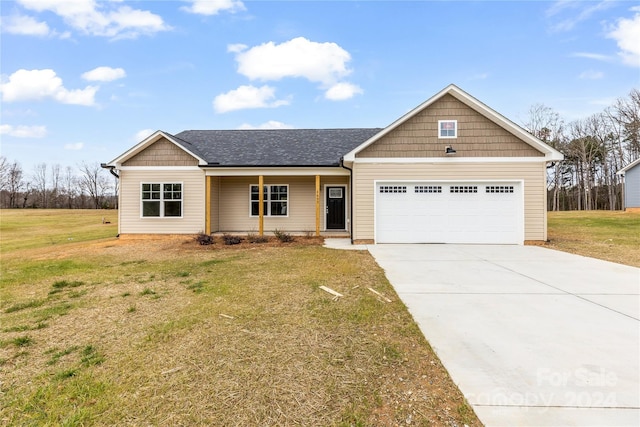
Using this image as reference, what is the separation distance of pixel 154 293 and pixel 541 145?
12.5 metres

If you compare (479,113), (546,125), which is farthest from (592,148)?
(479,113)

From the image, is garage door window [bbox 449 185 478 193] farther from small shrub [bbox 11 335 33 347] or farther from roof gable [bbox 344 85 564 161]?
small shrub [bbox 11 335 33 347]

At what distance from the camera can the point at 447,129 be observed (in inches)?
431

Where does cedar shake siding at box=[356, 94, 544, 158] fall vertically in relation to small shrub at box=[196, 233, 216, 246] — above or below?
above

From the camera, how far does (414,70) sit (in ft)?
57.5

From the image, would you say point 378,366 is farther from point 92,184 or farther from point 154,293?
point 92,184

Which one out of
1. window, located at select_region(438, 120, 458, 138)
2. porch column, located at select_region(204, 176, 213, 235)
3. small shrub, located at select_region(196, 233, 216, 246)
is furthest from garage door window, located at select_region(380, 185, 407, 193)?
porch column, located at select_region(204, 176, 213, 235)

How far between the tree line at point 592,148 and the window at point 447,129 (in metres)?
28.9

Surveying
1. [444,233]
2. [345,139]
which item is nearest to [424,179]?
[444,233]

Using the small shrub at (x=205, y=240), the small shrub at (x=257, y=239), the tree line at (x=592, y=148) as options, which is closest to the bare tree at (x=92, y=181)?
the small shrub at (x=205, y=240)

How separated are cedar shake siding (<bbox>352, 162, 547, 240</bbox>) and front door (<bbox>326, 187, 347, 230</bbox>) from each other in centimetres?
315

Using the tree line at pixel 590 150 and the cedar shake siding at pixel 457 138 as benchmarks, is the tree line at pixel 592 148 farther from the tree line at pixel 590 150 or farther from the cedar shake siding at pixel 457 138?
the cedar shake siding at pixel 457 138

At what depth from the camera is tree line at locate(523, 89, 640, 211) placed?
31.3 m

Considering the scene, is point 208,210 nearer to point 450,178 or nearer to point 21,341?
point 21,341
